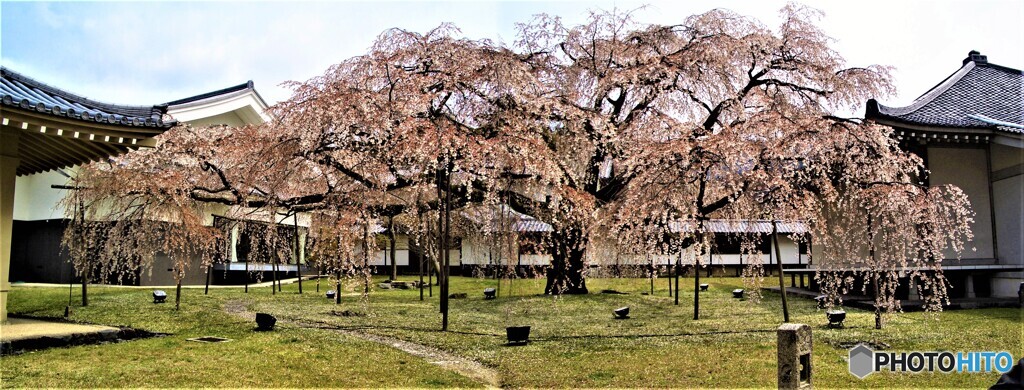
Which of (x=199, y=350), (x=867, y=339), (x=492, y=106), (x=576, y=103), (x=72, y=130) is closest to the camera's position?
(x=72, y=130)

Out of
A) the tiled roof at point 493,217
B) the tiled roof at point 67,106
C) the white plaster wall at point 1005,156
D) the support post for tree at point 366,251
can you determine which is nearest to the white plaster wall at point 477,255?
the tiled roof at point 493,217

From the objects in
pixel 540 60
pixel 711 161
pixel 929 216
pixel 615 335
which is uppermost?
pixel 540 60

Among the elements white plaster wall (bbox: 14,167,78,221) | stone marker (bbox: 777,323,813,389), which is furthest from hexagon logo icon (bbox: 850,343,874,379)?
white plaster wall (bbox: 14,167,78,221)

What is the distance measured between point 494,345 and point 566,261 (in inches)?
263

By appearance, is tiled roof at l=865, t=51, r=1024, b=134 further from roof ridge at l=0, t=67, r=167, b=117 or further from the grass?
roof ridge at l=0, t=67, r=167, b=117

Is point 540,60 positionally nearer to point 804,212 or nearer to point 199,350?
point 804,212

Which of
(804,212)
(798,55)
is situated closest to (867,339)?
(804,212)

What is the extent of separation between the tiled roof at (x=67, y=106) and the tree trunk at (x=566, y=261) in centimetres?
782

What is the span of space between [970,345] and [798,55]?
27.3ft

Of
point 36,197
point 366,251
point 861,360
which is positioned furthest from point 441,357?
point 36,197

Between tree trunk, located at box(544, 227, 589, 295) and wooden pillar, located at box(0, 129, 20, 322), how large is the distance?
30.1 ft

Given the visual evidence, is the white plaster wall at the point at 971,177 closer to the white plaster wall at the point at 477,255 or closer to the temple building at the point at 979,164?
the temple building at the point at 979,164

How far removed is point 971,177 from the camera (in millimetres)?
15086

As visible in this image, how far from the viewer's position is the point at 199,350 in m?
9.12
